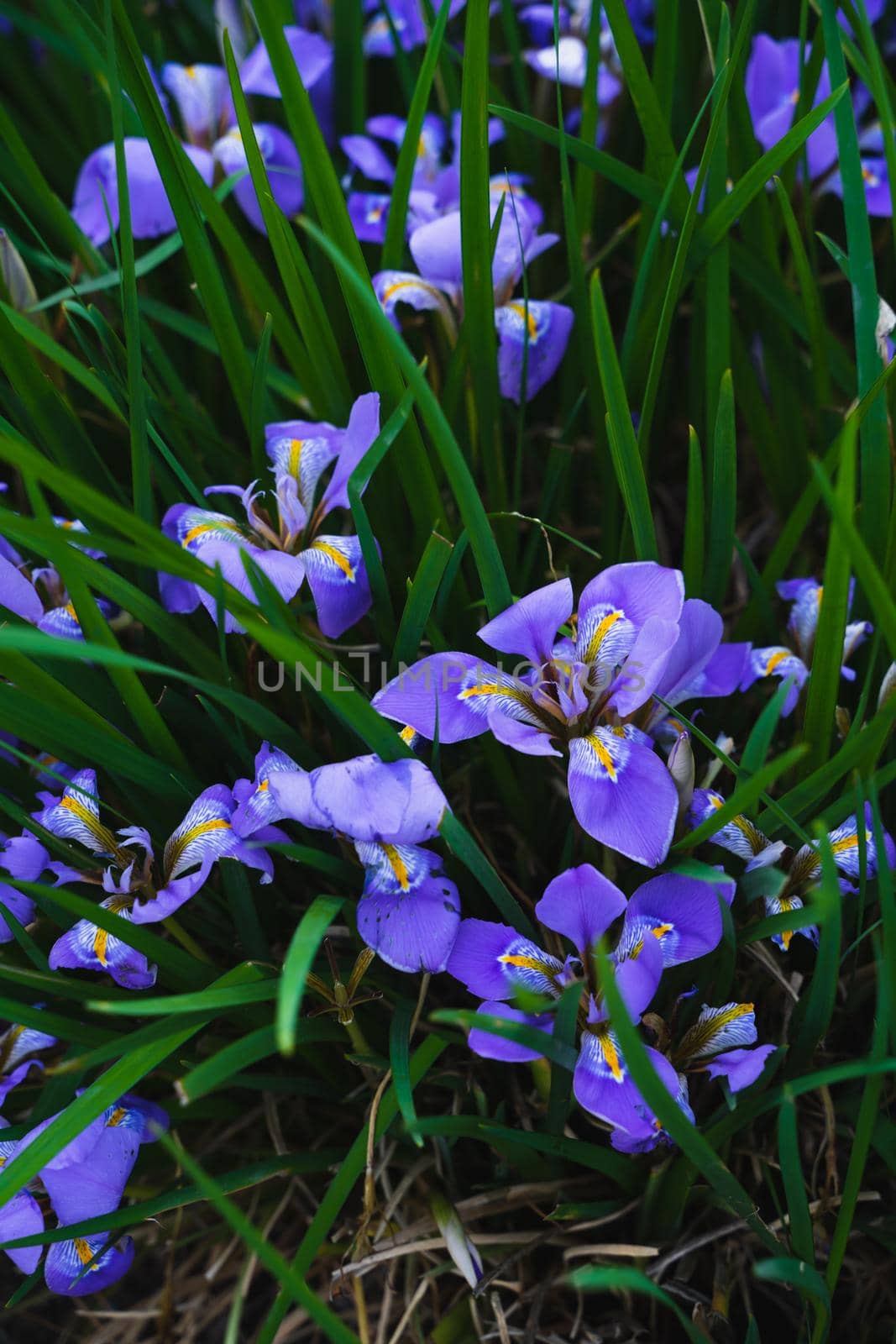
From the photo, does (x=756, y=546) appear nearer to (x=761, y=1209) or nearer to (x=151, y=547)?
(x=761, y=1209)

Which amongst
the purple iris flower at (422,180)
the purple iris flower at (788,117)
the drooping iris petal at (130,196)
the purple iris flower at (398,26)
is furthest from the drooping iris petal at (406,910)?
the purple iris flower at (398,26)

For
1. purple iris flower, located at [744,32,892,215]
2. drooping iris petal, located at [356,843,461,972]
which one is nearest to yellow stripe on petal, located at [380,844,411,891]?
drooping iris petal, located at [356,843,461,972]

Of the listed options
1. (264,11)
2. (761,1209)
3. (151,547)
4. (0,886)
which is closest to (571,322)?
(264,11)

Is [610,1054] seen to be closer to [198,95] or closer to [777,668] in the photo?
[777,668]

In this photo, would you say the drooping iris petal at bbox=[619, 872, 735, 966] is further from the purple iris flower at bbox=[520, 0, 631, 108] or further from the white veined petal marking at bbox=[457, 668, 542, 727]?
the purple iris flower at bbox=[520, 0, 631, 108]

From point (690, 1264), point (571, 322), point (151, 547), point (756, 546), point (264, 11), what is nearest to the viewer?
point (151, 547)

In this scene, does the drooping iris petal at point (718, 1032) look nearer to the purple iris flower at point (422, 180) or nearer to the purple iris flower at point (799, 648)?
the purple iris flower at point (799, 648)
